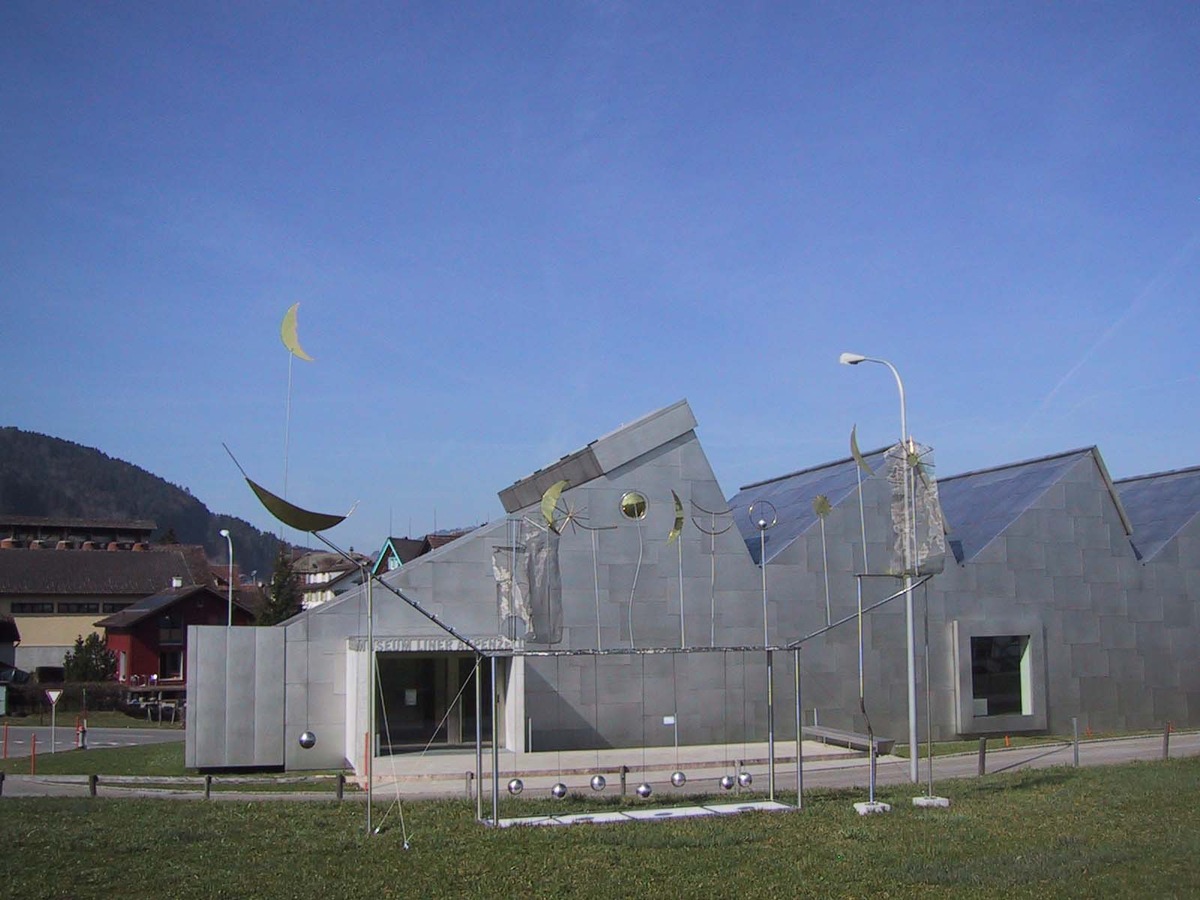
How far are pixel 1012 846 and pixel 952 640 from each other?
829 inches

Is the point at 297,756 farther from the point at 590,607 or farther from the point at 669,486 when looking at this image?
the point at 669,486

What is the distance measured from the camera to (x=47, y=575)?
3179 inches

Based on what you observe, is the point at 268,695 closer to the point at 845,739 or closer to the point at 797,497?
the point at 845,739

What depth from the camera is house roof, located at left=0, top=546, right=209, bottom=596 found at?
3142 inches

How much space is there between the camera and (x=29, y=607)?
79.1m

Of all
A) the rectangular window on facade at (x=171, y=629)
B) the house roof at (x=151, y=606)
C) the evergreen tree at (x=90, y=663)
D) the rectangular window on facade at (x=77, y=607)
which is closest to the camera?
the evergreen tree at (x=90, y=663)

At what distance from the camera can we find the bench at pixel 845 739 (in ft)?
104

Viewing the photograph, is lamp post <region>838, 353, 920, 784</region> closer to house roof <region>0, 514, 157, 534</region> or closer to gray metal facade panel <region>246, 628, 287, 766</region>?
gray metal facade panel <region>246, 628, 287, 766</region>

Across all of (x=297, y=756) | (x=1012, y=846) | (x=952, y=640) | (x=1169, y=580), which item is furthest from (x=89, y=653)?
(x=1012, y=846)

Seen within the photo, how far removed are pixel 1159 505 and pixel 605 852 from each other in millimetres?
35494

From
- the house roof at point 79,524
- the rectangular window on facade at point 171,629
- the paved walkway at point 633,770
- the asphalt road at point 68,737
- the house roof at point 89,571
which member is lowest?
the asphalt road at point 68,737

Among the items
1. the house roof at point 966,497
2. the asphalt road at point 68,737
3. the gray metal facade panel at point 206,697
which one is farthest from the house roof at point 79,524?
the gray metal facade panel at point 206,697

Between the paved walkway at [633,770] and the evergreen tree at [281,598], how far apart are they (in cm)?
3150

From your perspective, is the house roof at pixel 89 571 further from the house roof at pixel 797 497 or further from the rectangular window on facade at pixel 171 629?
the house roof at pixel 797 497
